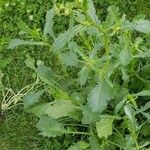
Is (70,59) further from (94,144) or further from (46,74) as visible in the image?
(94,144)

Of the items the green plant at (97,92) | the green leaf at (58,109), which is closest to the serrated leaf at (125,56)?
the green plant at (97,92)

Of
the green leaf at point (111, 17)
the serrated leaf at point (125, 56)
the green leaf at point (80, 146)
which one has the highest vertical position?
the green leaf at point (111, 17)

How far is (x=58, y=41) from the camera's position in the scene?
252 centimetres

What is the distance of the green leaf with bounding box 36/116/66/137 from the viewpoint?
3.09 meters

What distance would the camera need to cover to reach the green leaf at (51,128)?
3.09m

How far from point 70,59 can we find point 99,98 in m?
0.40

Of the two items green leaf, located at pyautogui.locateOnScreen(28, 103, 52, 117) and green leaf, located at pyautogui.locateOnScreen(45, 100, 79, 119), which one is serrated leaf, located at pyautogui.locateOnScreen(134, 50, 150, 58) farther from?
green leaf, located at pyautogui.locateOnScreen(28, 103, 52, 117)

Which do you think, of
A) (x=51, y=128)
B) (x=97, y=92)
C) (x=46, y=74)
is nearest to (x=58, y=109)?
(x=51, y=128)

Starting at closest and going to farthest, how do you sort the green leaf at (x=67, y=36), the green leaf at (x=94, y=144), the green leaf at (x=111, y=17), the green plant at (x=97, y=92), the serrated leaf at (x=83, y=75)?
the green leaf at (x=67, y=36) → the green leaf at (x=111, y=17) → the green plant at (x=97, y=92) → the serrated leaf at (x=83, y=75) → the green leaf at (x=94, y=144)

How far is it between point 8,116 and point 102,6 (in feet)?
3.81

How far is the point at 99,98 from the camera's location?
2643mm

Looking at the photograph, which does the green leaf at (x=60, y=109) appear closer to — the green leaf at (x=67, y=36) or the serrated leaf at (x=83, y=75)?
the serrated leaf at (x=83, y=75)

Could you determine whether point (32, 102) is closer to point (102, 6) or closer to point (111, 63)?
point (111, 63)

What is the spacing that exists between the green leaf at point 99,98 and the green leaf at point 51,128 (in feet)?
1.64
